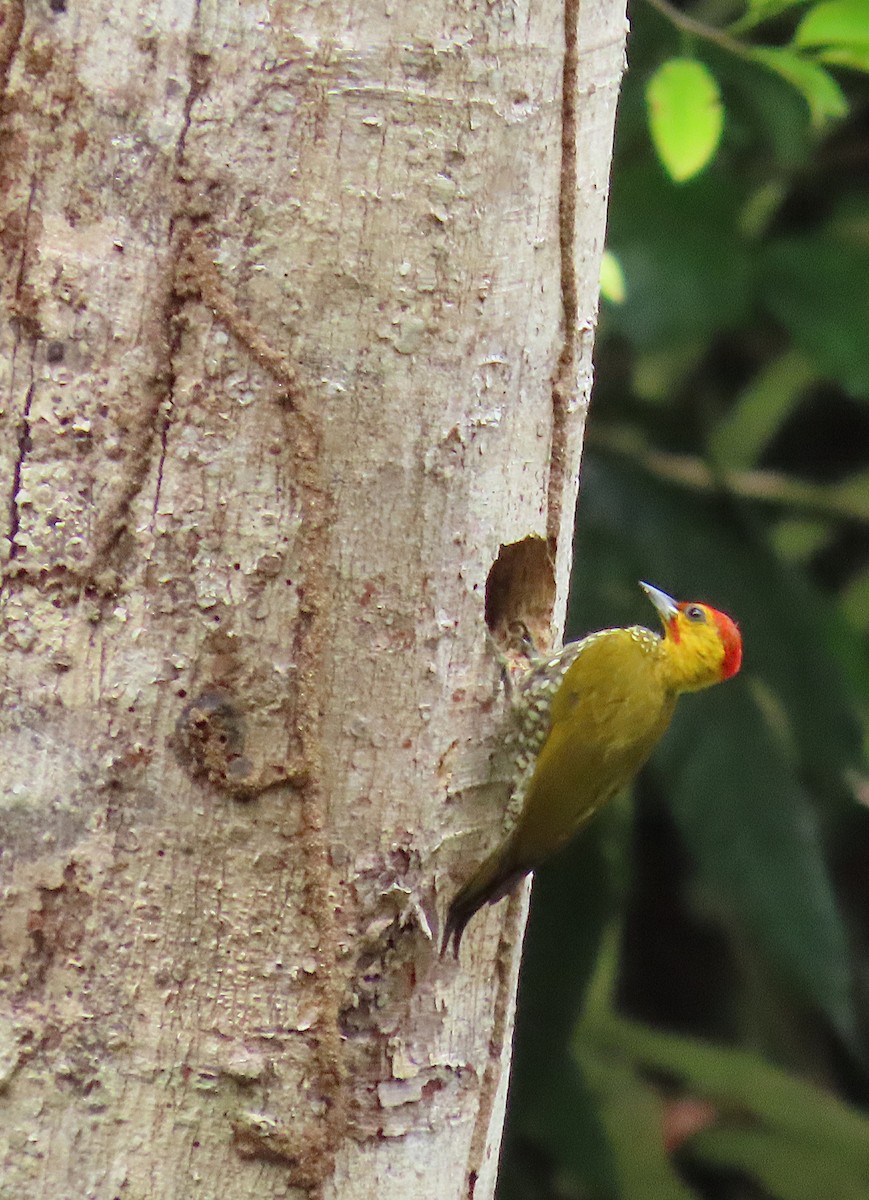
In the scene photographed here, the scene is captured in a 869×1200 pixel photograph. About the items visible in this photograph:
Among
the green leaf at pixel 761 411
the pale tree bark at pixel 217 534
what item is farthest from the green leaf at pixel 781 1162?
the pale tree bark at pixel 217 534

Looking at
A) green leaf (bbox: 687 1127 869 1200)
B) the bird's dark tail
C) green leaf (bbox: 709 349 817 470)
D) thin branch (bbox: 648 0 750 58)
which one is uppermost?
green leaf (bbox: 709 349 817 470)

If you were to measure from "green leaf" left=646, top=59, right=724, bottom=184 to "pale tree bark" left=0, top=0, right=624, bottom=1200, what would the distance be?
47 centimetres

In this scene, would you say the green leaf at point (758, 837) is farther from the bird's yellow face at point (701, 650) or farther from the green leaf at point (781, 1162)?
the green leaf at point (781, 1162)

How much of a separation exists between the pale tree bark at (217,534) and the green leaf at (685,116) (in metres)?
0.47

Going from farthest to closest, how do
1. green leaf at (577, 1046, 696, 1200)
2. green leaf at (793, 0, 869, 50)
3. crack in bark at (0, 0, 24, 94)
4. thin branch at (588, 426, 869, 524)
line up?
green leaf at (577, 1046, 696, 1200) → thin branch at (588, 426, 869, 524) → green leaf at (793, 0, 869, 50) → crack in bark at (0, 0, 24, 94)

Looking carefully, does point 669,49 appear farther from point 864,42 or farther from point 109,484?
point 109,484

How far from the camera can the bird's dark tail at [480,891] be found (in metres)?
1.91

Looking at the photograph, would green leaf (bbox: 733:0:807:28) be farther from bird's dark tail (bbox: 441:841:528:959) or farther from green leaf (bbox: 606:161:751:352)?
bird's dark tail (bbox: 441:841:528:959)

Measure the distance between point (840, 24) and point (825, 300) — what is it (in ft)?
3.50

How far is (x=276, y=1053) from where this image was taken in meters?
1.77

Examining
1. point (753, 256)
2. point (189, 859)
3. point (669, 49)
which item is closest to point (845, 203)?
point (753, 256)

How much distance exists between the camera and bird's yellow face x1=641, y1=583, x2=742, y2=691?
2.85 meters

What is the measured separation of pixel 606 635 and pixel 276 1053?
3.95ft

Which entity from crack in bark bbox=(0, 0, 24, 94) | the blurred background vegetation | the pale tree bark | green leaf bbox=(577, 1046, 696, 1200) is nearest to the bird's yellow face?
the blurred background vegetation
